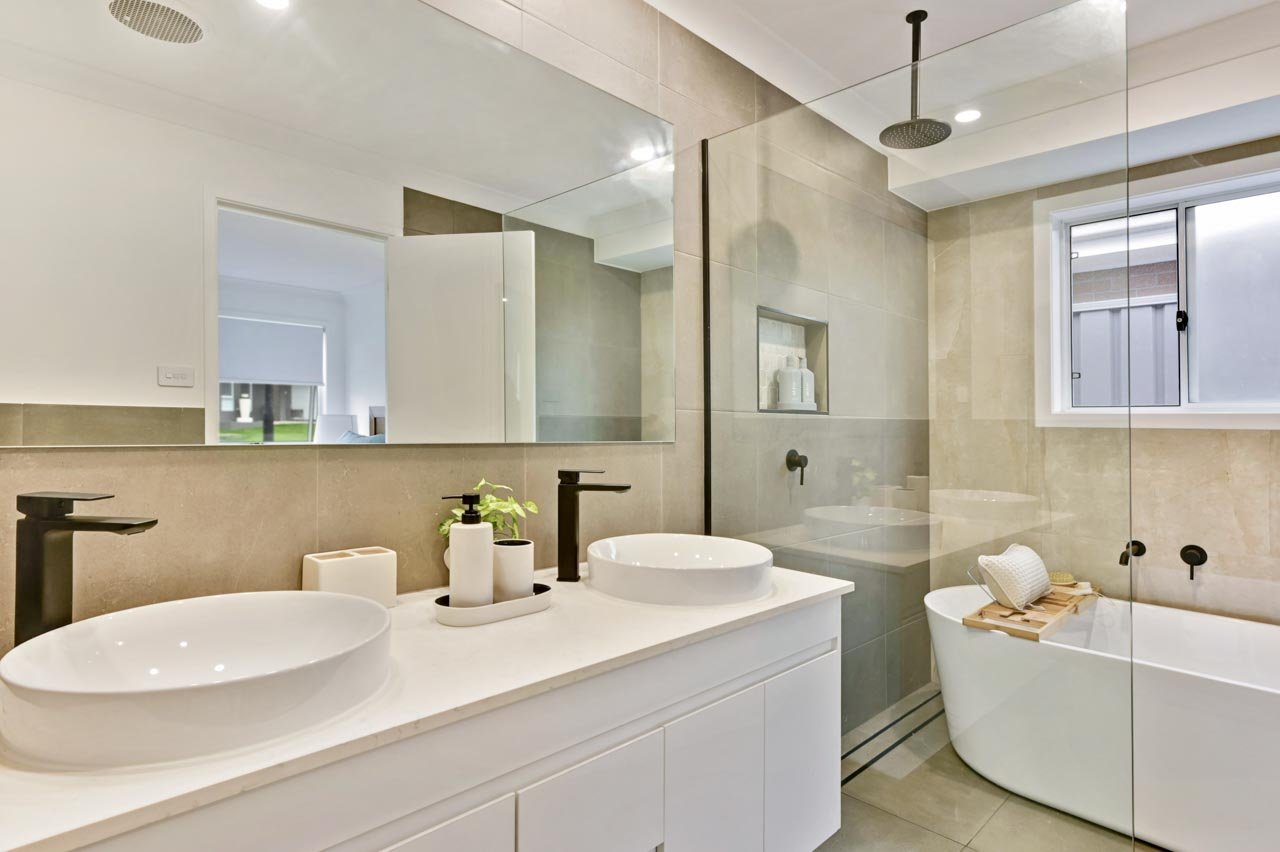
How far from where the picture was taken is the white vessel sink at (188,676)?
66cm

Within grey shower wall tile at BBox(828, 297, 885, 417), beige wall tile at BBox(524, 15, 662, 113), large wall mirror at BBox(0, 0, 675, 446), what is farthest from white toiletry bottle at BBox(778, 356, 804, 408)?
beige wall tile at BBox(524, 15, 662, 113)

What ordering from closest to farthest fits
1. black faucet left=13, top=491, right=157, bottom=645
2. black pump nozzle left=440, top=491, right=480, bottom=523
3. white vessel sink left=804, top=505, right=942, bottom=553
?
black faucet left=13, top=491, right=157, bottom=645, black pump nozzle left=440, top=491, right=480, bottom=523, white vessel sink left=804, top=505, right=942, bottom=553

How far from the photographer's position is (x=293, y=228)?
1206mm

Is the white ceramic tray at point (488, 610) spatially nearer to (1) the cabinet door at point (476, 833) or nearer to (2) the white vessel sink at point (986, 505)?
(1) the cabinet door at point (476, 833)

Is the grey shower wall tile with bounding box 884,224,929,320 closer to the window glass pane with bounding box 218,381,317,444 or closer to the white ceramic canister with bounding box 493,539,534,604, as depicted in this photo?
the white ceramic canister with bounding box 493,539,534,604

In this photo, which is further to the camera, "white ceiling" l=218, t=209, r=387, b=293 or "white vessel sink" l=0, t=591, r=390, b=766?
"white ceiling" l=218, t=209, r=387, b=293

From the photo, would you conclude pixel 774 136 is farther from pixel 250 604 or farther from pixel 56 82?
pixel 250 604

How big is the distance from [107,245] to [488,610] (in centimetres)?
86

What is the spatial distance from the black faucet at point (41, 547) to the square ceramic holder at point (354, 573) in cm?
34

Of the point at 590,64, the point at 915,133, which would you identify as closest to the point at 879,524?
the point at 915,133

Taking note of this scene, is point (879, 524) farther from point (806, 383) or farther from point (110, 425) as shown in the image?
point (110, 425)

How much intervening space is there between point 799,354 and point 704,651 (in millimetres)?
1074

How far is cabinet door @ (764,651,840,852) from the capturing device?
1.35 meters

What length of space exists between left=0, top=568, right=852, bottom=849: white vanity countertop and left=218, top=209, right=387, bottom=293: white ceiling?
2.17 ft
